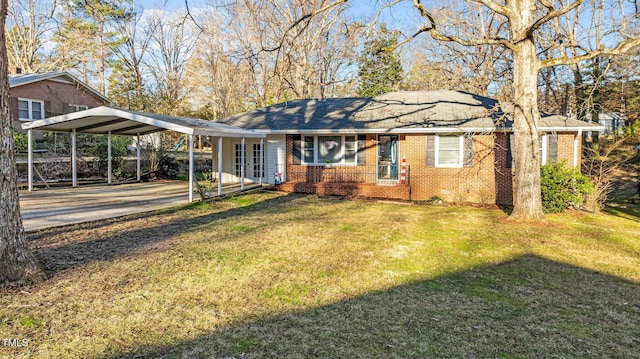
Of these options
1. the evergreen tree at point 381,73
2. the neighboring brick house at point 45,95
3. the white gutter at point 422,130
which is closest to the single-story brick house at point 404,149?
the white gutter at point 422,130

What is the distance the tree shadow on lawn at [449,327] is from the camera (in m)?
3.19

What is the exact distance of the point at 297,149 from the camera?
50.8ft

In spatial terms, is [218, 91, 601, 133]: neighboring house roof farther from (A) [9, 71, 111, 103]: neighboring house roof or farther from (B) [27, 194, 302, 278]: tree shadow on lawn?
(A) [9, 71, 111, 103]: neighboring house roof

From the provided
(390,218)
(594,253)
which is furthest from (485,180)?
(594,253)

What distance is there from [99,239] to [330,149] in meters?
9.89

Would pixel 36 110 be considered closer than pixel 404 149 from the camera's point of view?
No

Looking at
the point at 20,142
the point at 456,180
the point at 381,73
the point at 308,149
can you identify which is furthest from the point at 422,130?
the point at 381,73

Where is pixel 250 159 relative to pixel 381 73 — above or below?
below

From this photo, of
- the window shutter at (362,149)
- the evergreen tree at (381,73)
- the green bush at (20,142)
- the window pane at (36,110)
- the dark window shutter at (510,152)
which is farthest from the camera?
the evergreen tree at (381,73)

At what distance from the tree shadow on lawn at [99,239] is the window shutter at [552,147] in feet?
36.4

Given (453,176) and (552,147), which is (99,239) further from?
(552,147)

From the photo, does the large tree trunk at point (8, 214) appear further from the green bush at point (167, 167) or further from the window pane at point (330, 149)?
the green bush at point (167, 167)

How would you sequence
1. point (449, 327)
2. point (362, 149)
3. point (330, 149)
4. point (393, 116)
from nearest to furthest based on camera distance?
point (449, 327) → point (362, 149) → point (330, 149) → point (393, 116)

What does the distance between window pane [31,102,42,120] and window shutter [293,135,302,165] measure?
17.3 metres
